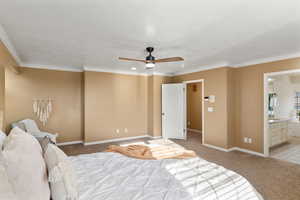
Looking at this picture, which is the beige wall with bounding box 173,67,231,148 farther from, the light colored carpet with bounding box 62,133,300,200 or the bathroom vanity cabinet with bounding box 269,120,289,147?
the bathroom vanity cabinet with bounding box 269,120,289,147

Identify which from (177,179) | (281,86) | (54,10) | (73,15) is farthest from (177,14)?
(281,86)

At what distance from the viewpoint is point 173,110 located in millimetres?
5582

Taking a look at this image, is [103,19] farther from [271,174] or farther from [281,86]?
[281,86]

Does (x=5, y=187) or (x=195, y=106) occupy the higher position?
(x=195, y=106)

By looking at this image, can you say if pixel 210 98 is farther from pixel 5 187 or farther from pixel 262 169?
pixel 5 187

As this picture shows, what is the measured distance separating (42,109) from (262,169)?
5617 millimetres

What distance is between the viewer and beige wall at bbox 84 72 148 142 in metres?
4.77

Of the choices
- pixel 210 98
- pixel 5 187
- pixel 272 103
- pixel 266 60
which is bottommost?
pixel 5 187

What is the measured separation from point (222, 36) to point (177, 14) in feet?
3.43

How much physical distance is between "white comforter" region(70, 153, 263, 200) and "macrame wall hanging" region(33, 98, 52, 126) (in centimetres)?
323

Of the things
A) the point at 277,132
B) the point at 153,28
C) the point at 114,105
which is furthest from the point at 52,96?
the point at 277,132

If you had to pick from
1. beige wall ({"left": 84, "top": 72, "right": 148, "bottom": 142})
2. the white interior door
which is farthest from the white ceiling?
the white interior door

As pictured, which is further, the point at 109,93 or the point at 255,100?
the point at 109,93

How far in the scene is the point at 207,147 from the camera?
4.52 metres
